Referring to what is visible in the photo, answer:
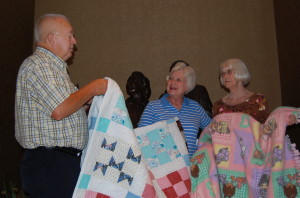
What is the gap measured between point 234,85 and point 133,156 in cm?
149

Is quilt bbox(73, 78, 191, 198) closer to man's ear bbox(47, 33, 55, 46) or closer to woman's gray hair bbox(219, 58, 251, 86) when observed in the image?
man's ear bbox(47, 33, 55, 46)

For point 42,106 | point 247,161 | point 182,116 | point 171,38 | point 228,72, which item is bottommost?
point 247,161

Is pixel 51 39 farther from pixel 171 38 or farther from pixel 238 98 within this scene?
pixel 171 38

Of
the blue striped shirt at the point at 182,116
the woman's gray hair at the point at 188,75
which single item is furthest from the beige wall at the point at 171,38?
the blue striped shirt at the point at 182,116

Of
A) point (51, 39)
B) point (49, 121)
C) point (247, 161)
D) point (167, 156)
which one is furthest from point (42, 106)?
point (247, 161)

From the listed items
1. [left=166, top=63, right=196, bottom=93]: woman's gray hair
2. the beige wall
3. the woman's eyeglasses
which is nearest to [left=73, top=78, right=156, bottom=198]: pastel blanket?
[left=166, top=63, right=196, bottom=93]: woman's gray hair

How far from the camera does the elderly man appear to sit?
4.51 ft

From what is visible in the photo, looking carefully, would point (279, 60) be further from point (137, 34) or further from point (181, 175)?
point (181, 175)

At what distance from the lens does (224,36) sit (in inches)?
172

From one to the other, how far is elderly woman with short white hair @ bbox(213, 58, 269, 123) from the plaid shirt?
1.50 metres

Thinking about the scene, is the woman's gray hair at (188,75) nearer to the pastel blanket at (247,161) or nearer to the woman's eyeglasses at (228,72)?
the woman's eyeglasses at (228,72)

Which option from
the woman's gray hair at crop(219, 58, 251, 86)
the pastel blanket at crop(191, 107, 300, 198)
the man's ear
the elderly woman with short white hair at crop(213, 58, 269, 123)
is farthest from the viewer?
the woman's gray hair at crop(219, 58, 251, 86)

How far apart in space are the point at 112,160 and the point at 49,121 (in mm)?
344

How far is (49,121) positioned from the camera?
1.42 metres
